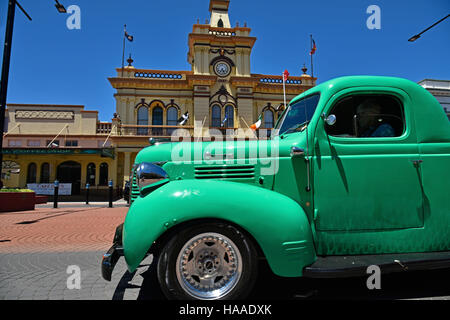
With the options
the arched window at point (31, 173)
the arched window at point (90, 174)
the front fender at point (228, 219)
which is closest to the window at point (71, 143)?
the arched window at point (90, 174)

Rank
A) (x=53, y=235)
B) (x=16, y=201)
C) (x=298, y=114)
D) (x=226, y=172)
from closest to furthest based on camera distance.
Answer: (x=226, y=172), (x=298, y=114), (x=53, y=235), (x=16, y=201)

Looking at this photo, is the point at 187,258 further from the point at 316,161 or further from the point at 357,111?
the point at 357,111

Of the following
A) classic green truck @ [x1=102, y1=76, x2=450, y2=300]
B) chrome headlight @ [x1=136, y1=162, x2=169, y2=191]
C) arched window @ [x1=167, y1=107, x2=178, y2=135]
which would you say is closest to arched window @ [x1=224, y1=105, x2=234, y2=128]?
arched window @ [x1=167, y1=107, x2=178, y2=135]

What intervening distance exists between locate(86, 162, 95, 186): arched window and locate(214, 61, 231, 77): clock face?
41.2 ft

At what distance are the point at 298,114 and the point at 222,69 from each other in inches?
809

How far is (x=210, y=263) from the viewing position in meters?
2.38

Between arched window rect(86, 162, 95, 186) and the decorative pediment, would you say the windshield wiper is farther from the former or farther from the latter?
the decorative pediment

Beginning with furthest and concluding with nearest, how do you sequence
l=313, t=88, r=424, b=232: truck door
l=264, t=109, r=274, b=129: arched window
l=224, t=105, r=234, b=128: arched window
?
l=264, t=109, r=274, b=129: arched window < l=224, t=105, r=234, b=128: arched window < l=313, t=88, r=424, b=232: truck door

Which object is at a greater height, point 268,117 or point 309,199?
point 268,117

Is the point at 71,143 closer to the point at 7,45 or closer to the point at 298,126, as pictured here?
the point at 7,45

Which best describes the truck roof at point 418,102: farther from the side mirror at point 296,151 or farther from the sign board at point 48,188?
the sign board at point 48,188

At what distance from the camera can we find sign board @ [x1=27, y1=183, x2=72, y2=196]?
19594 mm

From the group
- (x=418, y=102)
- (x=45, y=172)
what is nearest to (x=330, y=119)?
(x=418, y=102)
